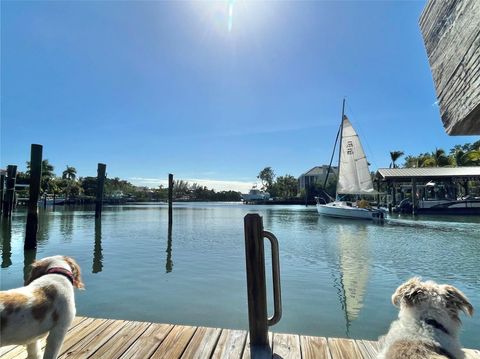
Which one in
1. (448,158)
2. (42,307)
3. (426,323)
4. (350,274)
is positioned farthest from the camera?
(448,158)

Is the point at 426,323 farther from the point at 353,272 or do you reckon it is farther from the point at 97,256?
the point at 97,256

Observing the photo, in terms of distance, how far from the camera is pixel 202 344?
11.0 feet

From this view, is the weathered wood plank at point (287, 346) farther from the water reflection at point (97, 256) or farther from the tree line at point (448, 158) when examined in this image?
the tree line at point (448, 158)

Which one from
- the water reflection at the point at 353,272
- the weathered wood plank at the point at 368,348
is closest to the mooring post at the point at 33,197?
the water reflection at the point at 353,272

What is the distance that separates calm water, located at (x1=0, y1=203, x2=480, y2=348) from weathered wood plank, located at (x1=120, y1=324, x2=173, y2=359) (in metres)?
2.46

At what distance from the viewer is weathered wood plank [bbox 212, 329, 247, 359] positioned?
3119 mm

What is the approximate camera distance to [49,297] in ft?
8.24

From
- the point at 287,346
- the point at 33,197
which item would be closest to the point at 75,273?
the point at 287,346

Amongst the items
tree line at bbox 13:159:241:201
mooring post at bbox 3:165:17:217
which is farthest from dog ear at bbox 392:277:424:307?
tree line at bbox 13:159:241:201

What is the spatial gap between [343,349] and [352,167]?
31233 mm

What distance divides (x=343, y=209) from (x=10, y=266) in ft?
85.4

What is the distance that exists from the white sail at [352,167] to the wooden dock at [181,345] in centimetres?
2970

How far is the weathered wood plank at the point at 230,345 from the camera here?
3.12 metres

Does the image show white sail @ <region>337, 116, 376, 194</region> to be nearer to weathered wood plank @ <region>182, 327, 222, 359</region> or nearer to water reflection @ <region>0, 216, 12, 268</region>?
water reflection @ <region>0, 216, 12, 268</region>
